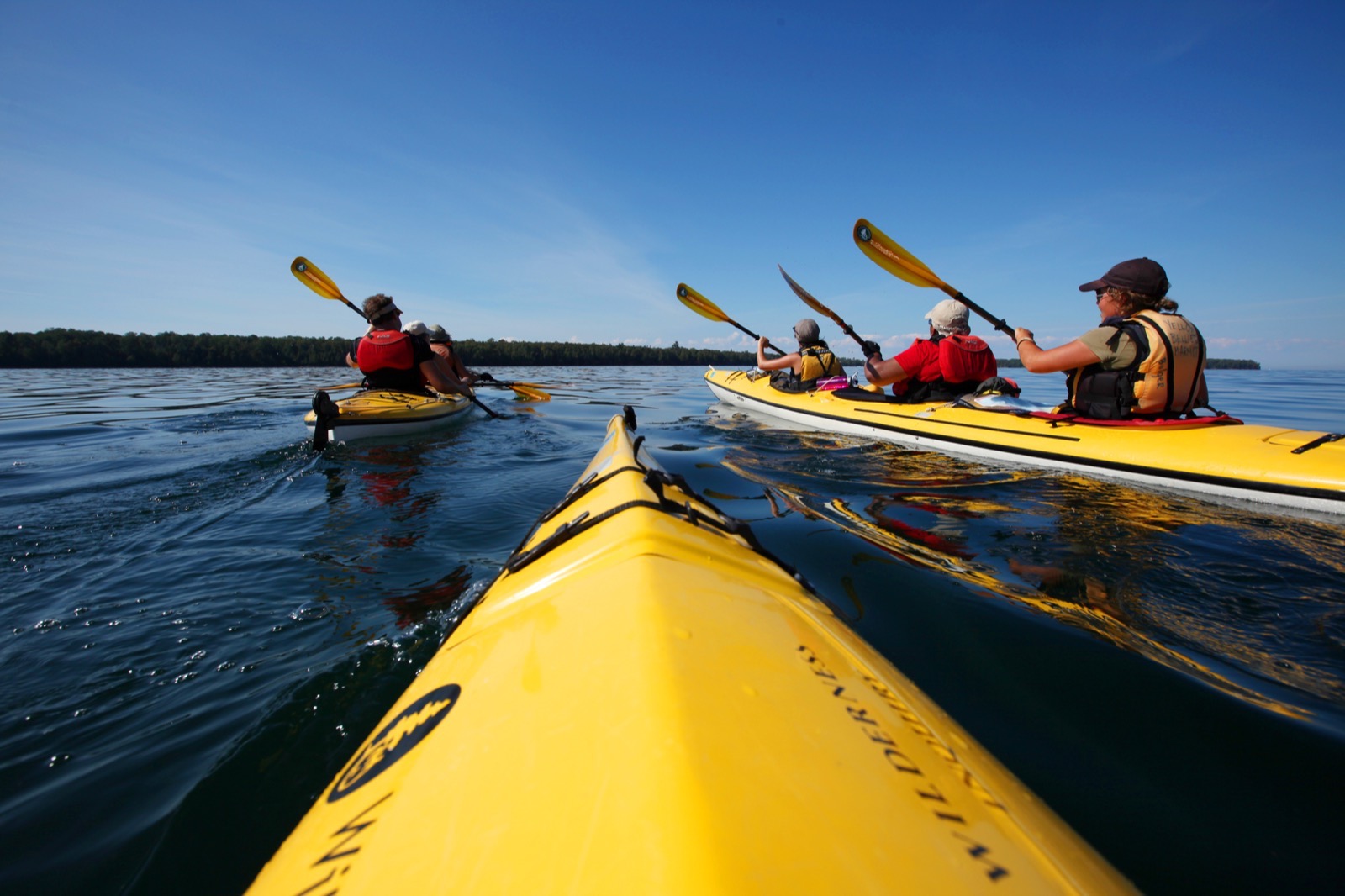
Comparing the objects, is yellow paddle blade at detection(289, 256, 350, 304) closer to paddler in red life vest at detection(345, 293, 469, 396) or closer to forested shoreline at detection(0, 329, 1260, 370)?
paddler in red life vest at detection(345, 293, 469, 396)

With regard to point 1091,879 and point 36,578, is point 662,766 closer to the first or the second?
point 1091,879

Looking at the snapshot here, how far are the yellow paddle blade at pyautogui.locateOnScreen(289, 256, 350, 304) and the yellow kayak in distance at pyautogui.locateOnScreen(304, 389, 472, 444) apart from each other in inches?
160

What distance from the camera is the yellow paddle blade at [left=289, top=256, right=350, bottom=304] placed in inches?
394

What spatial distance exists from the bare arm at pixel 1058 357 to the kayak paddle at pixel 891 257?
2.41 m

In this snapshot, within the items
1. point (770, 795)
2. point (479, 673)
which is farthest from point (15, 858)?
point (770, 795)

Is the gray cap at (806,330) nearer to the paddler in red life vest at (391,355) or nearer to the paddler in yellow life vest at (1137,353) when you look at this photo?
the paddler in yellow life vest at (1137,353)

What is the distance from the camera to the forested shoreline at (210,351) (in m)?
27.4

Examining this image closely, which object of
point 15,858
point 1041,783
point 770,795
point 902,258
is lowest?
point 15,858

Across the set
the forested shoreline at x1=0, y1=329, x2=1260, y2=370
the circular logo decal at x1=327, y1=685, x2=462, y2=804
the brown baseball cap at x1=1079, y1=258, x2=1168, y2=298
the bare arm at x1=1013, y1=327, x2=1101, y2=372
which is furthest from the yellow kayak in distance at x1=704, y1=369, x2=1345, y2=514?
the forested shoreline at x1=0, y1=329, x2=1260, y2=370

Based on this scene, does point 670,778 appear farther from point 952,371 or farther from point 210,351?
point 210,351

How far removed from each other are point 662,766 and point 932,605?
2.24 metres

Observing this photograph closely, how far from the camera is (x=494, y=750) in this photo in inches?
35.1

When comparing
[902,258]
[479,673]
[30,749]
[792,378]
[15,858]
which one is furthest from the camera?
[792,378]

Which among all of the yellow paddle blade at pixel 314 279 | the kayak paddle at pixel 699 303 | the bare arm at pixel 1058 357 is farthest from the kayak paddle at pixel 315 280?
the bare arm at pixel 1058 357
